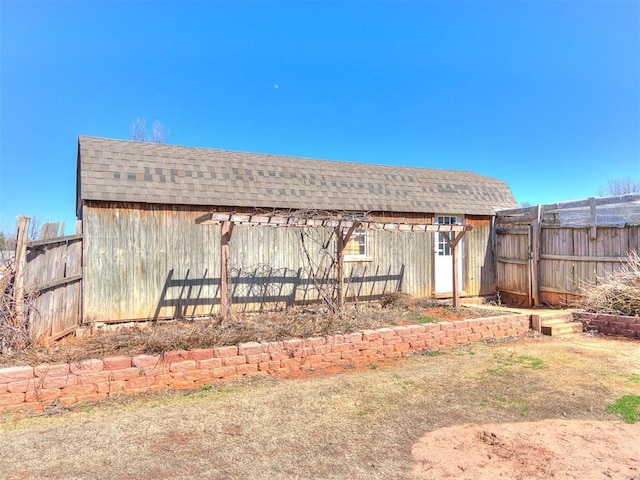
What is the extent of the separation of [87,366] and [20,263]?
168 centimetres

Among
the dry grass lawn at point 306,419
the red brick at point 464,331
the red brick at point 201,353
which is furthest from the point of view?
the red brick at point 464,331

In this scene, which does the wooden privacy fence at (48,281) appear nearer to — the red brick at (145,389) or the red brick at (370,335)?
the red brick at (145,389)

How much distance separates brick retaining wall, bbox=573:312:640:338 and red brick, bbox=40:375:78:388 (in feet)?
31.4

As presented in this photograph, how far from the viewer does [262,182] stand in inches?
411

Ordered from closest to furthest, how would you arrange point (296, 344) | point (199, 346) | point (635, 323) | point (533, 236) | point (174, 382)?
1. point (174, 382)
2. point (199, 346)
3. point (296, 344)
4. point (635, 323)
5. point (533, 236)

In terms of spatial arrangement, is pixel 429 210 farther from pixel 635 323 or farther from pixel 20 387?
pixel 20 387

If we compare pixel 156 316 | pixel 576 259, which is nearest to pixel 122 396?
pixel 156 316

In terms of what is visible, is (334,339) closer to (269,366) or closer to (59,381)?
(269,366)

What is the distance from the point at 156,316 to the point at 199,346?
138 inches

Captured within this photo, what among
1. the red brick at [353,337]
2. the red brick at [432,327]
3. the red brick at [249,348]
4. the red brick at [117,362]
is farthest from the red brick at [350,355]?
the red brick at [117,362]

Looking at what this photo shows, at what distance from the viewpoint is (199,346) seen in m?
5.86

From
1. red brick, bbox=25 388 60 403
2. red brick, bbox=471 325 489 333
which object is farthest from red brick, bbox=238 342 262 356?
red brick, bbox=471 325 489 333

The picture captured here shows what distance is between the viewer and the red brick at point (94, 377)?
5.01 m

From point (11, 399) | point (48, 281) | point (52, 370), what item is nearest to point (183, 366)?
point (52, 370)
